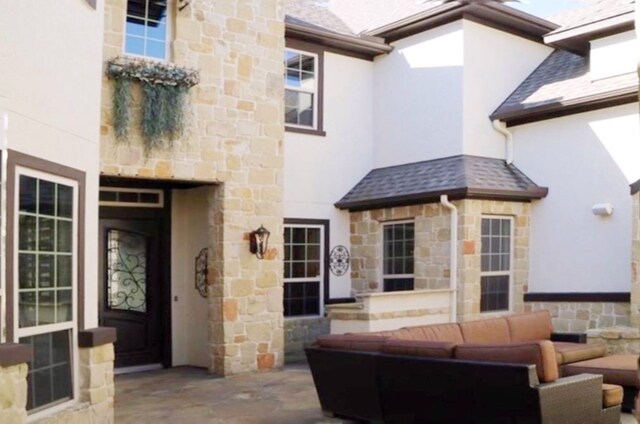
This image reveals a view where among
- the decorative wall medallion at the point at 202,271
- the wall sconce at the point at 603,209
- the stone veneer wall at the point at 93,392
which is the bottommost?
the stone veneer wall at the point at 93,392

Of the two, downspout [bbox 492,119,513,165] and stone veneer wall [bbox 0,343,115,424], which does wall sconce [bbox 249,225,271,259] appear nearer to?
stone veneer wall [bbox 0,343,115,424]

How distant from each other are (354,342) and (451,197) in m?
4.43

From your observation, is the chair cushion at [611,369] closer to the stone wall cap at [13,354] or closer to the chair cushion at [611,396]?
the chair cushion at [611,396]

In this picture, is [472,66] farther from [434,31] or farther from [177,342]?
[177,342]

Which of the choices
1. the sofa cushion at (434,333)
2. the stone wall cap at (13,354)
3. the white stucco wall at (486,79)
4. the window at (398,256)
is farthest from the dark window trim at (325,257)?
the stone wall cap at (13,354)

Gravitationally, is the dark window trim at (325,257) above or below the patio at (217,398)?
above

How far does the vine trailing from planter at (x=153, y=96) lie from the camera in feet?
27.4

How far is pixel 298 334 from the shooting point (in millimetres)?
11242

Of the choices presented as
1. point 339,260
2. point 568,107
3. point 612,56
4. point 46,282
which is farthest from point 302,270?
point 46,282

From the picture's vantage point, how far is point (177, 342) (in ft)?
34.0

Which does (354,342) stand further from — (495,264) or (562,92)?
(562,92)

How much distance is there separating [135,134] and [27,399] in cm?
396

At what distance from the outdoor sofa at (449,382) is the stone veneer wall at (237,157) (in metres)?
2.68

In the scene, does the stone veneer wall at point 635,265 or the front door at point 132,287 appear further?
the front door at point 132,287
